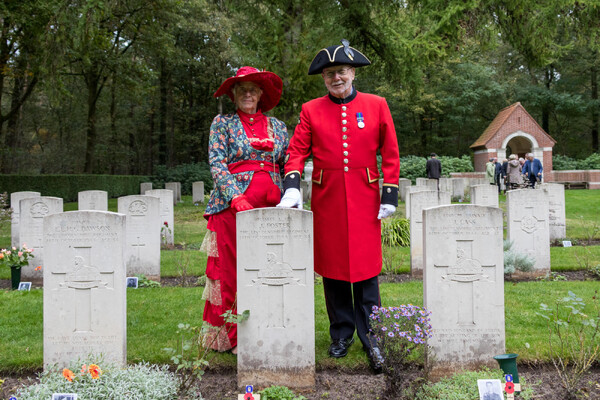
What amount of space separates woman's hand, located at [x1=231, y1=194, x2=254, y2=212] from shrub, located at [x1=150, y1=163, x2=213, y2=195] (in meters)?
21.1

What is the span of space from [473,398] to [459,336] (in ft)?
1.89

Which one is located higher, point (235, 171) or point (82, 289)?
point (235, 171)

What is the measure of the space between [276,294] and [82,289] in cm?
138

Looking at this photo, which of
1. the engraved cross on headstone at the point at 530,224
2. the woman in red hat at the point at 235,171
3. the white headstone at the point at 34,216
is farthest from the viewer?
the engraved cross on headstone at the point at 530,224

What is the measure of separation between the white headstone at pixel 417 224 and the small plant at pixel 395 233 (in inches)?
50.7

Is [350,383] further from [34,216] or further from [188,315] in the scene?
[34,216]

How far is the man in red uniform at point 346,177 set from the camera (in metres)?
3.61

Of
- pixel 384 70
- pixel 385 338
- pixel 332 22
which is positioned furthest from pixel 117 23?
pixel 385 338

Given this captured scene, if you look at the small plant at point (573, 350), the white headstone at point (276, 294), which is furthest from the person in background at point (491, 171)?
the white headstone at point (276, 294)

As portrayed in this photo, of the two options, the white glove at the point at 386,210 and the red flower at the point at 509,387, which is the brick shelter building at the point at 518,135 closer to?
the white glove at the point at 386,210

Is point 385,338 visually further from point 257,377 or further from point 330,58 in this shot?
point 330,58

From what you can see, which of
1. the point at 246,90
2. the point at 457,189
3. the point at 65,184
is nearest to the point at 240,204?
the point at 246,90

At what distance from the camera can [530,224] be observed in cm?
726

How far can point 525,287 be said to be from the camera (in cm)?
611
